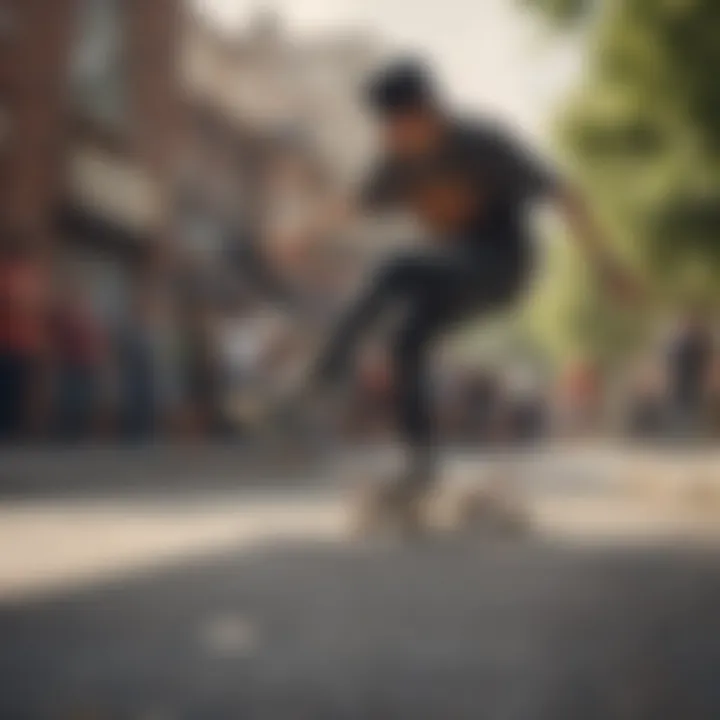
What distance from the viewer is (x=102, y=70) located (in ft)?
3.31

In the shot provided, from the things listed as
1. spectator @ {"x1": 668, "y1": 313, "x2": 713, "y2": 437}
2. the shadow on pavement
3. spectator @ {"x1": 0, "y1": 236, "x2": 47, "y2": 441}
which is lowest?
the shadow on pavement

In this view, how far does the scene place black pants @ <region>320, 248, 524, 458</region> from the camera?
3.33 feet

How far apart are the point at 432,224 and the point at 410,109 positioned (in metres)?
0.13

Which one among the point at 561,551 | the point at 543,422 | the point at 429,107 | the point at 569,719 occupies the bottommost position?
the point at 569,719

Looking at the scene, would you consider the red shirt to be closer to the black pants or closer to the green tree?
the black pants

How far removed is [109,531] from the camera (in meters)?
1.06

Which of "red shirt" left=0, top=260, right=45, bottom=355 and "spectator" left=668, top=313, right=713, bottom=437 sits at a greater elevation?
"red shirt" left=0, top=260, right=45, bottom=355

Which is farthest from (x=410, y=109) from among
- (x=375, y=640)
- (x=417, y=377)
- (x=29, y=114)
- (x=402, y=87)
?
(x=375, y=640)

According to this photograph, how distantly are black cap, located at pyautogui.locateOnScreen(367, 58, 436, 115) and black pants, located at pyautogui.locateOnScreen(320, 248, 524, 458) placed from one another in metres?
0.16

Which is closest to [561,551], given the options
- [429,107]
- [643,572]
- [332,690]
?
[643,572]

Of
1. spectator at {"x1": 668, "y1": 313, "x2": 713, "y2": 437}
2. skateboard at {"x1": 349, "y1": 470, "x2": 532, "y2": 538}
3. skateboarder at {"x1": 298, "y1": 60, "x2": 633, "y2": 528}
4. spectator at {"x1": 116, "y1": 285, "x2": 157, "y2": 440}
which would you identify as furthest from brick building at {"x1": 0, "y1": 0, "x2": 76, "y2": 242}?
spectator at {"x1": 668, "y1": 313, "x2": 713, "y2": 437}

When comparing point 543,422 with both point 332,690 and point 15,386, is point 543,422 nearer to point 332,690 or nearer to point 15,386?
point 332,690

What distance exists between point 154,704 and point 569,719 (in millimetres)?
409

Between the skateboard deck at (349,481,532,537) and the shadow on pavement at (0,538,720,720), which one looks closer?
the shadow on pavement at (0,538,720,720)
